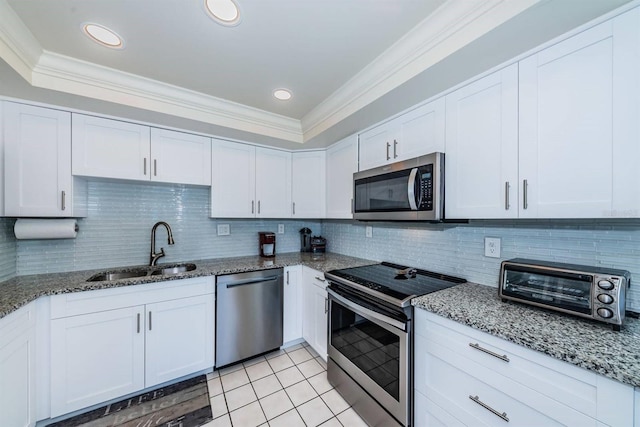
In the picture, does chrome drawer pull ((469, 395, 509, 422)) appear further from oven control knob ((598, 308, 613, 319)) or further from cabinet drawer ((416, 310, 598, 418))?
oven control knob ((598, 308, 613, 319))

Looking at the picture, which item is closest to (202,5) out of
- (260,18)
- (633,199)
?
(260,18)

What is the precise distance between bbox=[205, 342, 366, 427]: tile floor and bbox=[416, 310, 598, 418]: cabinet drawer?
3.03ft

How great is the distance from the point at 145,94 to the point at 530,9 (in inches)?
91.1

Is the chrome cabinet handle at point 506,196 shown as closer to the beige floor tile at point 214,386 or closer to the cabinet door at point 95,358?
the beige floor tile at point 214,386

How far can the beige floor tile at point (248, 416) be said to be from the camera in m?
1.62

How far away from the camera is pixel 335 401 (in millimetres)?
1824

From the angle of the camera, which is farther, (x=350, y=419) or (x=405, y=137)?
(x=405, y=137)

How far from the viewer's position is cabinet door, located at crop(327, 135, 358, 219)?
2.41m

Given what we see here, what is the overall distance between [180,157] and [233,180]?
0.52 metres

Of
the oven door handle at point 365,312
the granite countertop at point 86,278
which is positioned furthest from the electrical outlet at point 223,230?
the oven door handle at point 365,312

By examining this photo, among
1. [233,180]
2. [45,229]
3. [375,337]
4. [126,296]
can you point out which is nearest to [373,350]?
[375,337]

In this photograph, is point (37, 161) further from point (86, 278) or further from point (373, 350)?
point (373, 350)

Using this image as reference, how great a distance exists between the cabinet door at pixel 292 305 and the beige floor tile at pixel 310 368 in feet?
0.96

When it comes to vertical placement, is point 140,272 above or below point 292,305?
above
